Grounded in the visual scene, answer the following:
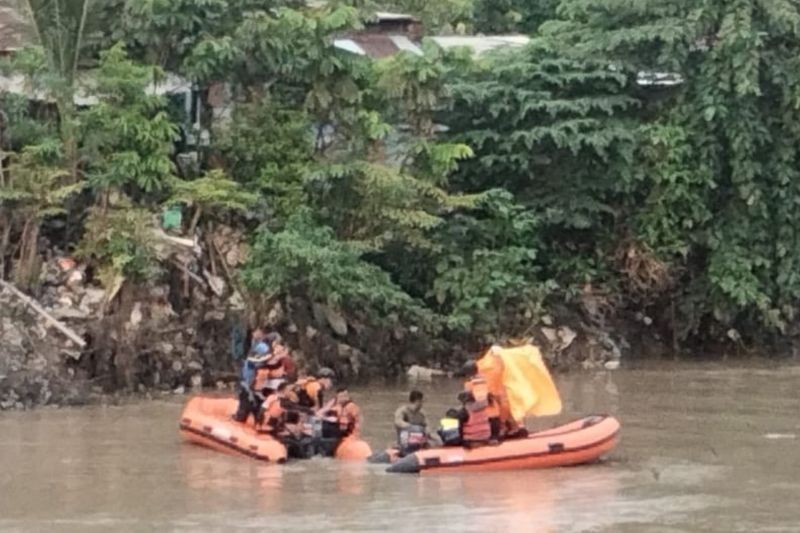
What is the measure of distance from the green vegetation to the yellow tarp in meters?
6.75

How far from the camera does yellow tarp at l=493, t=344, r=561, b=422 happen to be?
17656mm

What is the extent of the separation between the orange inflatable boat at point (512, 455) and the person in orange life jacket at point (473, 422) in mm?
96

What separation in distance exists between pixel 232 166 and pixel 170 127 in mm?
1800

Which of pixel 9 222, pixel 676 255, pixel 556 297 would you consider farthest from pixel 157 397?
pixel 676 255

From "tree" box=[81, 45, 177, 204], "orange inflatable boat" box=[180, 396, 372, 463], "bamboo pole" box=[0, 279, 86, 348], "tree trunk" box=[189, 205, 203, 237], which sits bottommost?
"orange inflatable boat" box=[180, 396, 372, 463]

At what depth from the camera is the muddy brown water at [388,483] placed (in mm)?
15227

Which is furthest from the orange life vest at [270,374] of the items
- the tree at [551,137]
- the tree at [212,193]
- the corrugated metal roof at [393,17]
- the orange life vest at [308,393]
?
the corrugated metal roof at [393,17]

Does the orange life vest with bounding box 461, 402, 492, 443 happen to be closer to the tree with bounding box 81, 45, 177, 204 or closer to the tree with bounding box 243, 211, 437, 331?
the tree with bounding box 243, 211, 437, 331

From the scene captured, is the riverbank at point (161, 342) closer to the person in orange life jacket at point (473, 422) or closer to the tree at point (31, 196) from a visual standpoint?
the tree at point (31, 196)

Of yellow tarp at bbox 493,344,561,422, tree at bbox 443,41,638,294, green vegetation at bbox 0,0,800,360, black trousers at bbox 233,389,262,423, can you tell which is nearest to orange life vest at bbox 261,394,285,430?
black trousers at bbox 233,389,262,423

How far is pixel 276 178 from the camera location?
25734 millimetres

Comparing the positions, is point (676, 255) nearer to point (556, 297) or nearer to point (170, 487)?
point (556, 297)

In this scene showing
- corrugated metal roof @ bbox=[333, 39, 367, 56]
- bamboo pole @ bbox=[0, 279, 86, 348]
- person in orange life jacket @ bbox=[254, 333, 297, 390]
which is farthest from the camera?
corrugated metal roof @ bbox=[333, 39, 367, 56]

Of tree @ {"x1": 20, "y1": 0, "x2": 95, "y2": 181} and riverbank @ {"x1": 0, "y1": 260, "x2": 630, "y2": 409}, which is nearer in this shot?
riverbank @ {"x1": 0, "y1": 260, "x2": 630, "y2": 409}
